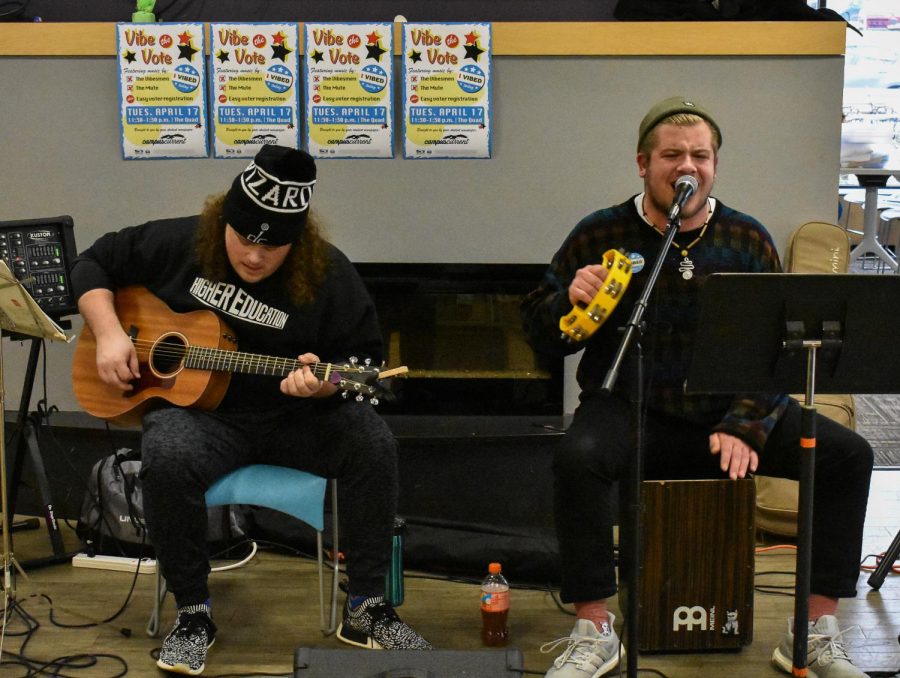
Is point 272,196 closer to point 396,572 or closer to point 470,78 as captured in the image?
point 396,572

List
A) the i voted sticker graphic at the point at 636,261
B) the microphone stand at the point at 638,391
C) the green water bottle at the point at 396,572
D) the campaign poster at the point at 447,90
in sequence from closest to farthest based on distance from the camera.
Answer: the microphone stand at the point at 638,391
the i voted sticker graphic at the point at 636,261
the green water bottle at the point at 396,572
the campaign poster at the point at 447,90

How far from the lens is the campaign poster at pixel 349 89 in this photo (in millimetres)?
3535

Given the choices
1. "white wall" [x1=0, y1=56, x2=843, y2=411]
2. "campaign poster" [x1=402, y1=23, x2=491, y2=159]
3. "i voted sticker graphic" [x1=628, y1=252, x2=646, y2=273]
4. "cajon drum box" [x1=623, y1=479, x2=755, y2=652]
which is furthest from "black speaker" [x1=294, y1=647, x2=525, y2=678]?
"campaign poster" [x1=402, y1=23, x2=491, y2=159]

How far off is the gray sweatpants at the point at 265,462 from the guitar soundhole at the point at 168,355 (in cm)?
11

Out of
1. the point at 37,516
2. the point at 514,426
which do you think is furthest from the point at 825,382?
the point at 37,516

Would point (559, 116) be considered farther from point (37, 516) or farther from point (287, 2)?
point (37, 516)

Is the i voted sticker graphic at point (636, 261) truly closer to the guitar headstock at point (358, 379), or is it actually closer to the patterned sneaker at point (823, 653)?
the guitar headstock at point (358, 379)

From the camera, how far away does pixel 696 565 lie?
2.54 m

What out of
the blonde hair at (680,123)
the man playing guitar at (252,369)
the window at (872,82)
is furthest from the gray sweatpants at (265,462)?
the window at (872,82)

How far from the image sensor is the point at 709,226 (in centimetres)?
255

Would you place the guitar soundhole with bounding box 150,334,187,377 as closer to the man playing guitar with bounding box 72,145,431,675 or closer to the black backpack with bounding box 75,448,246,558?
the man playing guitar with bounding box 72,145,431,675

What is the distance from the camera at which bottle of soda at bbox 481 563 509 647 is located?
265cm

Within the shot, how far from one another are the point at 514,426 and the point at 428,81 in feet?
3.93

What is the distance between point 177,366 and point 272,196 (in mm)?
520
